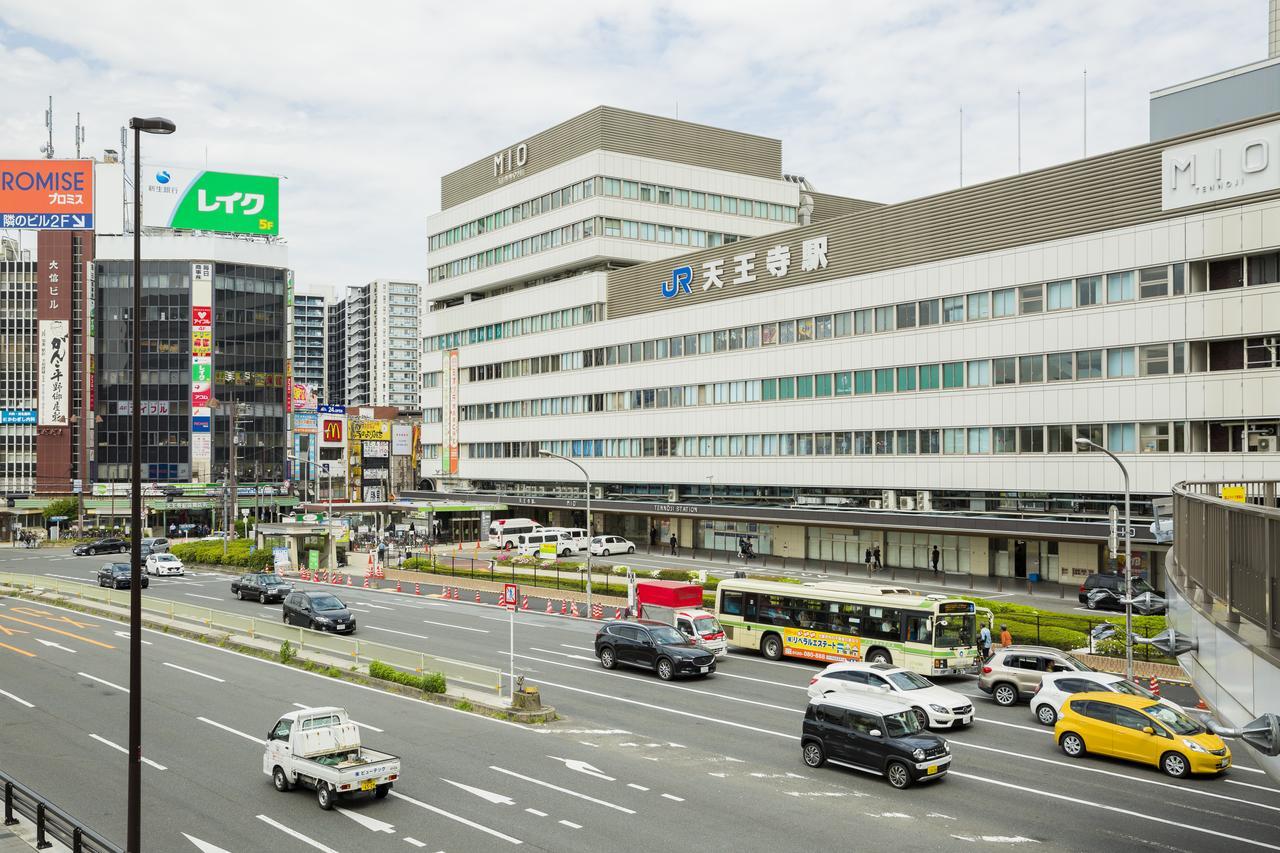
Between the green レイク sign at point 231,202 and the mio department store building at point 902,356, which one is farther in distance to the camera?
the green レイク sign at point 231,202

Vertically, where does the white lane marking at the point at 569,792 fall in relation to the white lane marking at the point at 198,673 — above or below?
above

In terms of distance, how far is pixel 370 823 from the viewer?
65.6 ft

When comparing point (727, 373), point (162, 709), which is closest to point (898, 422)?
point (727, 373)

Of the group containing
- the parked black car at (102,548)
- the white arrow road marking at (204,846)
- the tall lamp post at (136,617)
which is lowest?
the parked black car at (102,548)

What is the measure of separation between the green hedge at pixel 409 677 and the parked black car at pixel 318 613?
32.3 feet

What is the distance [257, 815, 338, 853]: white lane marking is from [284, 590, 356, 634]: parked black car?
78.7ft

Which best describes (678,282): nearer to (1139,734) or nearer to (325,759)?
(1139,734)

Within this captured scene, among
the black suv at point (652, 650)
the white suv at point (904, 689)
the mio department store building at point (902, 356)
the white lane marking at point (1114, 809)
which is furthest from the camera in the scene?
the mio department store building at point (902, 356)

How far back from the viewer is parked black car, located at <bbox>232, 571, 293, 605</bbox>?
55.6 metres

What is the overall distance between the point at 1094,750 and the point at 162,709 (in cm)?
2612

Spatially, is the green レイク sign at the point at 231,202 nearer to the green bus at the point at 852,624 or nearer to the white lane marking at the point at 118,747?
the green bus at the point at 852,624

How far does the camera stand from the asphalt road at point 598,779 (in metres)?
19.3

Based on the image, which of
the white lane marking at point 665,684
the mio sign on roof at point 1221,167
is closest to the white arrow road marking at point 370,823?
the white lane marking at point 665,684

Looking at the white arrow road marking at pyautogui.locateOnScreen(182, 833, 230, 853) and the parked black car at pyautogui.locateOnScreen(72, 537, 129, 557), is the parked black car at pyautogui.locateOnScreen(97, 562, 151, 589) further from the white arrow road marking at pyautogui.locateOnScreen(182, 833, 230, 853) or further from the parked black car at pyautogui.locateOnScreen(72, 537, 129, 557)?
the white arrow road marking at pyautogui.locateOnScreen(182, 833, 230, 853)
